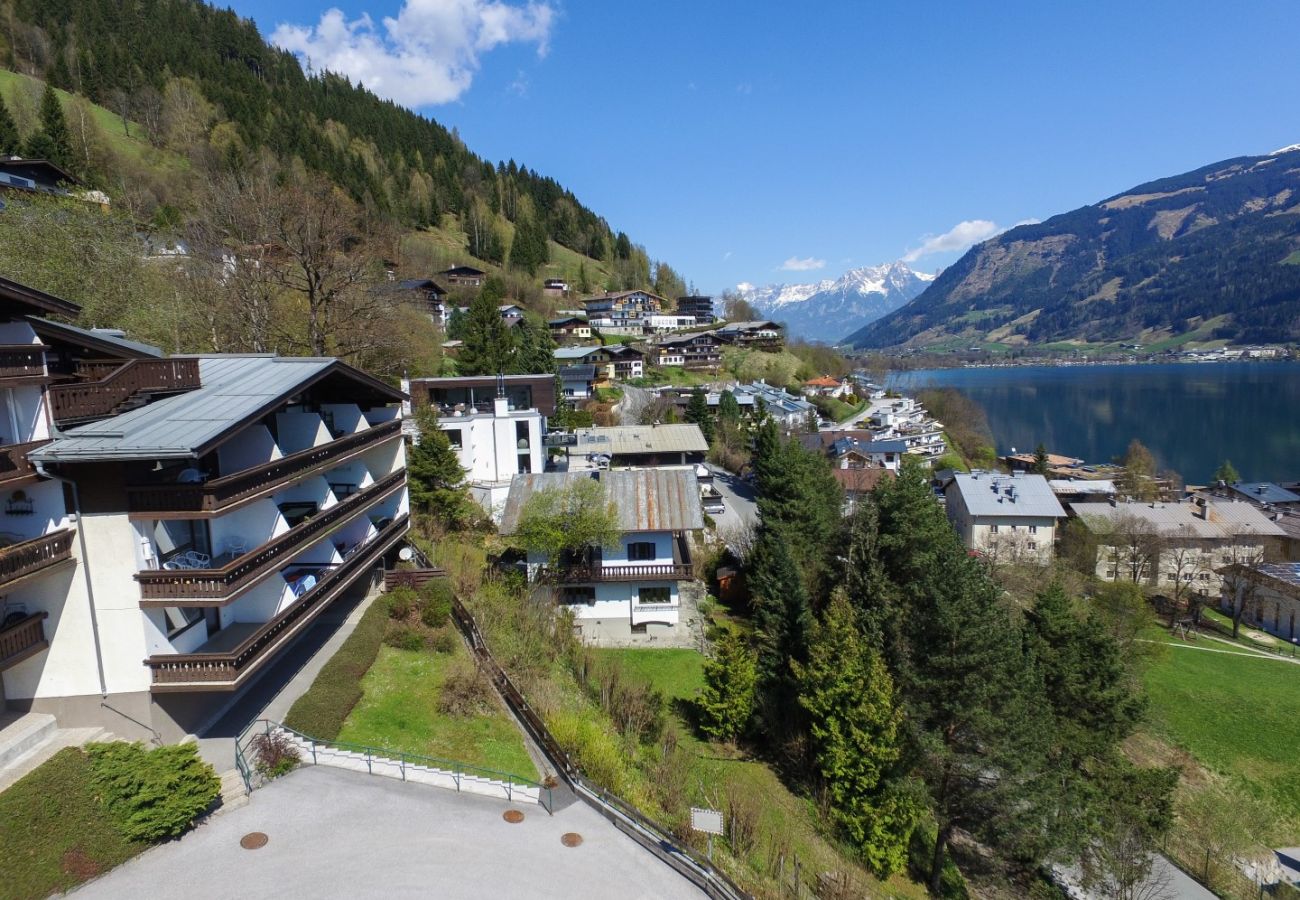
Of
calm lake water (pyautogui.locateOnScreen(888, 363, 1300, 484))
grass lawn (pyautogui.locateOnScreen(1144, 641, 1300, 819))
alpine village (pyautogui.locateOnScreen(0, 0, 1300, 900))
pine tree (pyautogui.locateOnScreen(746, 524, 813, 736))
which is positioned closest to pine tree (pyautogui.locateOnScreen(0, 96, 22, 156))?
alpine village (pyautogui.locateOnScreen(0, 0, 1300, 900))

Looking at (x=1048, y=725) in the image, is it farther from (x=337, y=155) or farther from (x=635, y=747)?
(x=337, y=155)

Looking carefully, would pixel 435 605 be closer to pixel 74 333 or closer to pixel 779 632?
pixel 74 333

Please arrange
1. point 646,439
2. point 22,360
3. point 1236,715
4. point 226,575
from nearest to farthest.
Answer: point 22,360, point 226,575, point 1236,715, point 646,439

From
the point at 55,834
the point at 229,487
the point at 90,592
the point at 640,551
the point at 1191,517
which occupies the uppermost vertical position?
the point at 229,487

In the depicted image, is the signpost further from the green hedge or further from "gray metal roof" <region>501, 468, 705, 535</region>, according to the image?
"gray metal roof" <region>501, 468, 705, 535</region>

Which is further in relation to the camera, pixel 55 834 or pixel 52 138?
pixel 52 138

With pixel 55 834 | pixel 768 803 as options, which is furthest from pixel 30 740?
pixel 768 803

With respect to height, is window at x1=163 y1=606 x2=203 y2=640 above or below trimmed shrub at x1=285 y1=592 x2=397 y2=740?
above
